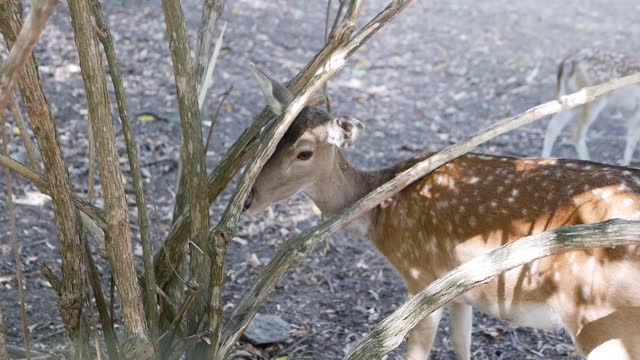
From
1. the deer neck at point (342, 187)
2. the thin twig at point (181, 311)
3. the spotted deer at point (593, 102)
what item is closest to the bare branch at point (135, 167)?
the thin twig at point (181, 311)

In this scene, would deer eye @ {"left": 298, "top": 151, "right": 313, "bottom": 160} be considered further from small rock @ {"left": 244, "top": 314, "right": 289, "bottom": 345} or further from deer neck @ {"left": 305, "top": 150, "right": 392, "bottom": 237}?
small rock @ {"left": 244, "top": 314, "right": 289, "bottom": 345}

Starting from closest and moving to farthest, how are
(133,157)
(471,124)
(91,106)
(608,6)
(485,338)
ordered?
(91,106) < (133,157) < (485,338) < (471,124) < (608,6)

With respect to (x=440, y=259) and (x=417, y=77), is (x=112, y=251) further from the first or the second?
(x=417, y=77)

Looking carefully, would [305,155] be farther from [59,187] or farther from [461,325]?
[59,187]

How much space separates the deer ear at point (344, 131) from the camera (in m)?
4.09

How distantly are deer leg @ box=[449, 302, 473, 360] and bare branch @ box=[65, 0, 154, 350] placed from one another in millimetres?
1893

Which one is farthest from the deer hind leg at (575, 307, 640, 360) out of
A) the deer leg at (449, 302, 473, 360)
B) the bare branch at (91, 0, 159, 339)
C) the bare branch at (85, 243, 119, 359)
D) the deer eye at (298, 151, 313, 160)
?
the bare branch at (85, 243, 119, 359)

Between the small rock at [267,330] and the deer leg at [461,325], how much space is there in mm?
940

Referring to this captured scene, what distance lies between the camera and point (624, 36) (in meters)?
11.4

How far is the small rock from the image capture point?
14.8 ft

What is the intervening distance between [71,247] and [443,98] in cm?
684

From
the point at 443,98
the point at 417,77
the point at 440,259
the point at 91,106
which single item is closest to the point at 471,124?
the point at 443,98

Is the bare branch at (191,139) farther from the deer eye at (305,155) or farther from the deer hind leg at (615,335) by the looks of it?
the deer hind leg at (615,335)

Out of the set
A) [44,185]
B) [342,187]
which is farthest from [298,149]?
[44,185]
